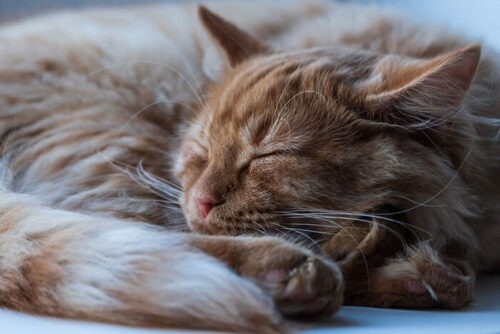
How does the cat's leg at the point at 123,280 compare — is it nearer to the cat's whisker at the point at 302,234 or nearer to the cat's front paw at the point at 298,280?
the cat's front paw at the point at 298,280

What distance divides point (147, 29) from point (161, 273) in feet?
4.47

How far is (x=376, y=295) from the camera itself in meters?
1.34

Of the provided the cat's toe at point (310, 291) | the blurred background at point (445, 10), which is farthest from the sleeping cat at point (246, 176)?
the blurred background at point (445, 10)

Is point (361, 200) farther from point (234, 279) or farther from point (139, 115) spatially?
point (139, 115)

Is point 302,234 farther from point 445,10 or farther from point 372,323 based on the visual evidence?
point 445,10

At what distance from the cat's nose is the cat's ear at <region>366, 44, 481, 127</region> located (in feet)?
1.53

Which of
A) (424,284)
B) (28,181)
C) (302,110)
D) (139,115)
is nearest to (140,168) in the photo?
(139,115)

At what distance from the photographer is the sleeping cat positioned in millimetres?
1151

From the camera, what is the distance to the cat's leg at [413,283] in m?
1.31

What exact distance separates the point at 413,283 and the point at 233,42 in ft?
3.34

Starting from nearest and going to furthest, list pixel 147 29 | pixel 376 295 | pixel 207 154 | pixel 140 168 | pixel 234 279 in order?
pixel 234 279
pixel 376 295
pixel 207 154
pixel 140 168
pixel 147 29

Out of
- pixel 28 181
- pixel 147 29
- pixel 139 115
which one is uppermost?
pixel 147 29

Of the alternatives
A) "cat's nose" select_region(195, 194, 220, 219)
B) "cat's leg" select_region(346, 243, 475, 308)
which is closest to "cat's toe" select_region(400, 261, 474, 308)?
"cat's leg" select_region(346, 243, 475, 308)

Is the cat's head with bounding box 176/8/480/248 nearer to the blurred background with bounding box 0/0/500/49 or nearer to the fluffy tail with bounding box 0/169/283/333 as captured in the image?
the fluffy tail with bounding box 0/169/283/333
